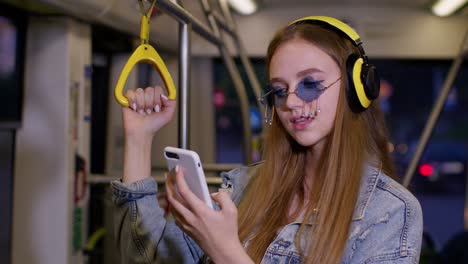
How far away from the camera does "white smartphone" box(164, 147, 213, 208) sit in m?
1.05

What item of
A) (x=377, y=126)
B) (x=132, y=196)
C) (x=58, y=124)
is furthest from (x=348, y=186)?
(x=58, y=124)

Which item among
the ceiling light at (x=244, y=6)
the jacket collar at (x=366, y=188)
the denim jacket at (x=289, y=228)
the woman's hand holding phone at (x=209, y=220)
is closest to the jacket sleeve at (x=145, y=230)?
the denim jacket at (x=289, y=228)

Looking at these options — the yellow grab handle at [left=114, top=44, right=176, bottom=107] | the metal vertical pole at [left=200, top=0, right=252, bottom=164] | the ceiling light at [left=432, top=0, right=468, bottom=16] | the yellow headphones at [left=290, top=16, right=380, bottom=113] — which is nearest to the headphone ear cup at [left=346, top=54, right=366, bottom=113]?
the yellow headphones at [left=290, top=16, right=380, bottom=113]

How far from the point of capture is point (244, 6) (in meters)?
4.96

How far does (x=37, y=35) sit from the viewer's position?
318 cm

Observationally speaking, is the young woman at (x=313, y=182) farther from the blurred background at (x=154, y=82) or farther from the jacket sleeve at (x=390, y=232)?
the blurred background at (x=154, y=82)

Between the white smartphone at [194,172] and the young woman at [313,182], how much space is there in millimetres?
188

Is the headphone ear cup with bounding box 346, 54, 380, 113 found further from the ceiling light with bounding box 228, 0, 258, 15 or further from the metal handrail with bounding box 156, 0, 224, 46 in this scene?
the ceiling light with bounding box 228, 0, 258, 15

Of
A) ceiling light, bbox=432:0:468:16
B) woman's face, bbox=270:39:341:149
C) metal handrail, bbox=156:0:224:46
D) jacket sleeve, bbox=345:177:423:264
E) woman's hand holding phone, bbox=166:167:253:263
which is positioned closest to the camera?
woman's hand holding phone, bbox=166:167:253:263

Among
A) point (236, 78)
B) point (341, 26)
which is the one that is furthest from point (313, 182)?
point (236, 78)

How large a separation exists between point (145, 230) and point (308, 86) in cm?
53

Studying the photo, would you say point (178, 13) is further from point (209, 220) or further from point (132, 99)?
point (209, 220)

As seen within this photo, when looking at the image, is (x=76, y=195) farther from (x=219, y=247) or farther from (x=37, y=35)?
(x=219, y=247)

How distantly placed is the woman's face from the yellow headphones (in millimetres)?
32
